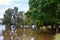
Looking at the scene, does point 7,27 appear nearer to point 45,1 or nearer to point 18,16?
point 18,16

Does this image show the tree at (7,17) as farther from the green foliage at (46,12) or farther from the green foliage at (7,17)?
the green foliage at (46,12)

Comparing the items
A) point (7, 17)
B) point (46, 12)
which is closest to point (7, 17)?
point (7, 17)

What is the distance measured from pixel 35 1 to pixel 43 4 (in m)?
2.38

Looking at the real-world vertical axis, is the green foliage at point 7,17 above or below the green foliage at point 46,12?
below

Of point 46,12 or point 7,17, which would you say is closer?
point 46,12

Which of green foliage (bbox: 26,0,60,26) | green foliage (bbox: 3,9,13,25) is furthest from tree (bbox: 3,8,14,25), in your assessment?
green foliage (bbox: 26,0,60,26)

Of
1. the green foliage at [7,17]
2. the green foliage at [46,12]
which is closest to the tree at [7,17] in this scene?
the green foliage at [7,17]

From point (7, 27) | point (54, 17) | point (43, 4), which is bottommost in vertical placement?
point (7, 27)

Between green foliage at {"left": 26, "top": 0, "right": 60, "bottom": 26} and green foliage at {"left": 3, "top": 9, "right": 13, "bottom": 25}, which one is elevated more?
green foliage at {"left": 26, "top": 0, "right": 60, "bottom": 26}

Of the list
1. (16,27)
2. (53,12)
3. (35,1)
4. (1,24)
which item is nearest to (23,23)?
(16,27)

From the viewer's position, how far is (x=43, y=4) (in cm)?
1587

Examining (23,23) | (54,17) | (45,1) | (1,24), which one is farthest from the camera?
(23,23)

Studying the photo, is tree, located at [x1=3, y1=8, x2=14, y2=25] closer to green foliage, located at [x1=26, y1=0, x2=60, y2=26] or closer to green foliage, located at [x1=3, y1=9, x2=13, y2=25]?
green foliage, located at [x1=3, y1=9, x2=13, y2=25]

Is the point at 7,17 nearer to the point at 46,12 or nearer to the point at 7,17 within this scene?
the point at 7,17
